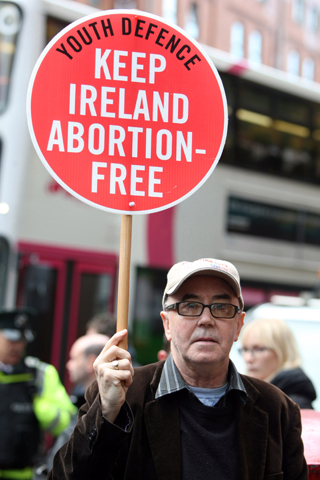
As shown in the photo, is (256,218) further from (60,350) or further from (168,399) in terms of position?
(168,399)

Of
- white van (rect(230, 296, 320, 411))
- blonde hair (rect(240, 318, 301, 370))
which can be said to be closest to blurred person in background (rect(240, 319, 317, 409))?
blonde hair (rect(240, 318, 301, 370))

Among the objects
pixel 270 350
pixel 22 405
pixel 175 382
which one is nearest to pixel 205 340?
pixel 175 382

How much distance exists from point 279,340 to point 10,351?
2013mm

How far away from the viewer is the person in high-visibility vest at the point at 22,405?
3891 millimetres

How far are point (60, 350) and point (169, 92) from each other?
483 centimetres

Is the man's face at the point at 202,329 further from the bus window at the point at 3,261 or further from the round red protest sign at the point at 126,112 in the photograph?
the bus window at the point at 3,261

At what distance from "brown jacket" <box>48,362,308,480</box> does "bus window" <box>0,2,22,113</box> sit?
5.07 m

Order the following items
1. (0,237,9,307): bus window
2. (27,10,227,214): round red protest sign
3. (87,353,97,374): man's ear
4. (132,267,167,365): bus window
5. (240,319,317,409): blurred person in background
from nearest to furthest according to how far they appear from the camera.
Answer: (27,10,227,214): round red protest sign → (240,319,317,409): blurred person in background → (87,353,97,374): man's ear → (0,237,9,307): bus window → (132,267,167,365): bus window

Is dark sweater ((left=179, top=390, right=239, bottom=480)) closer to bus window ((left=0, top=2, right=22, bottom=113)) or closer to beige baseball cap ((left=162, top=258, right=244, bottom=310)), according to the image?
beige baseball cap ((left=162, top=258, right=244, bottom=310))

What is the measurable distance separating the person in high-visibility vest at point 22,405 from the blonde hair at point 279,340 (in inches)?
65.1

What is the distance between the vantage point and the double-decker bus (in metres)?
6.24

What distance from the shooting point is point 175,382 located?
1.72 m

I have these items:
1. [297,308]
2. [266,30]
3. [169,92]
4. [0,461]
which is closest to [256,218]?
[297,308]

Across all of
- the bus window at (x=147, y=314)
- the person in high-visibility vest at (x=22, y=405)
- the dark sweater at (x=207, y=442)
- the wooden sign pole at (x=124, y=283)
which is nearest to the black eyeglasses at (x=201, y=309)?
the wooden sign pole at (x=124, y=283)
